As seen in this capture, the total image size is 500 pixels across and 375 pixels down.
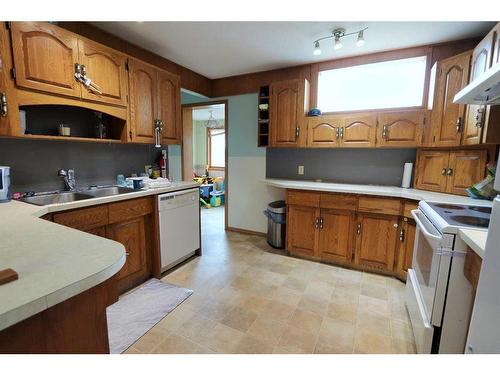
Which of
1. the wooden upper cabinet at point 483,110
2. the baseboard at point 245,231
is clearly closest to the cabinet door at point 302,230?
the baseboard at point 245,231

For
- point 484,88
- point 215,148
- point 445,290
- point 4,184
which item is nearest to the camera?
point 484,88

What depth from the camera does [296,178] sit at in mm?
3387

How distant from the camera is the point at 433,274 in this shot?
1413mm

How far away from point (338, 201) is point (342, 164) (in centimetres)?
71

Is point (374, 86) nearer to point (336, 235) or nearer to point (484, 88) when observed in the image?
point (336, 235)

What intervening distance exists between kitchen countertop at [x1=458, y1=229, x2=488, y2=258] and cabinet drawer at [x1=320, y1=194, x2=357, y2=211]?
1.27 meters

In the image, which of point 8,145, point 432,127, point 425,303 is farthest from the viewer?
point 432,127

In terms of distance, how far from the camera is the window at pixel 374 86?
104 inches

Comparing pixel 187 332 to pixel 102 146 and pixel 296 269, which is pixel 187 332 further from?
pixel 102 146

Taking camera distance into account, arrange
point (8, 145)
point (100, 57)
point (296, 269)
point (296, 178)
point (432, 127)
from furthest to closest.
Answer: point (296, 178) → point (296, 269) → point (432, 127) → point (100, 57) → point (8, 145)

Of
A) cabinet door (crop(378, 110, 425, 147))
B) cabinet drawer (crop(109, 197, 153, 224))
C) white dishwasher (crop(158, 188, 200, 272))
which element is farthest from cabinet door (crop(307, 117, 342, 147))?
cabinet drawer (crop(109, 197, 153, 224))

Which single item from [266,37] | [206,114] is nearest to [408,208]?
[266,37]
